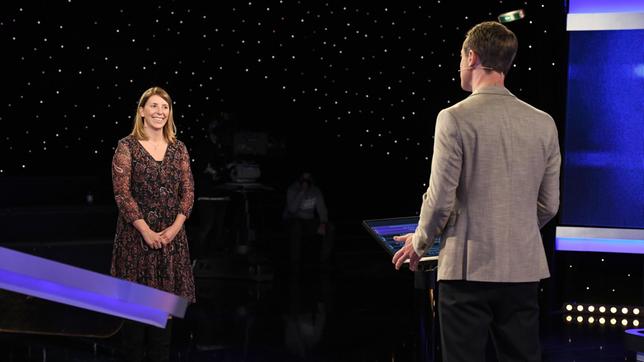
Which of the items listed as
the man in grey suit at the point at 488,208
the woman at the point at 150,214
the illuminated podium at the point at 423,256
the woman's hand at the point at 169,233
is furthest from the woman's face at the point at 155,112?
the man in grey suit at the point at 488,208

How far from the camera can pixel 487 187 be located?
7.30 ft

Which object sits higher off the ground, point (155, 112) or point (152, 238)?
point (155, 112)

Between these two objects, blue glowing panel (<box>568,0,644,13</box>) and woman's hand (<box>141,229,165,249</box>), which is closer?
woman's hand (<box>141,229,165,249</box>)

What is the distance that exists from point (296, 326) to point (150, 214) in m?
1.93

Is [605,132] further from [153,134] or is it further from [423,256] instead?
[423,256]

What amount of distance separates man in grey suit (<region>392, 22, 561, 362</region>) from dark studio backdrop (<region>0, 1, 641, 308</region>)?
4850 mm

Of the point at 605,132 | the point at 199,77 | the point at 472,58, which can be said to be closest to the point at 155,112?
the point at 472,58

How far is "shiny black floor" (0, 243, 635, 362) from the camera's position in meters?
4.42

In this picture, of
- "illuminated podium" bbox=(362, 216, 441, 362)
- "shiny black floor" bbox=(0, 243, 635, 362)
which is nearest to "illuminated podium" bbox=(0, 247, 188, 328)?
"illuminated podium" bbox=(362, 216, 441, 362)

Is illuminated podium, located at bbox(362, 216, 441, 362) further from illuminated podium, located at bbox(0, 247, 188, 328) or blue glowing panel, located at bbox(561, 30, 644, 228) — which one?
blue glowing panel, located at bbox(561, 30, 644, 228)

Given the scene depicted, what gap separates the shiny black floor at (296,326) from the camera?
174 inches

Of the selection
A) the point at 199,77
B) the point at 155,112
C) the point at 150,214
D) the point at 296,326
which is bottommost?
the point at 296,326

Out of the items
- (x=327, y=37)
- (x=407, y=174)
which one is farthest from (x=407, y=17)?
(x=407, y=174)

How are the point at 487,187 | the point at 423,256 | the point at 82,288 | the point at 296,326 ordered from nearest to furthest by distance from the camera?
1. the point at 82,288
2. the point at 487,187
3. the point at 423,256
4. the point at 296,326
